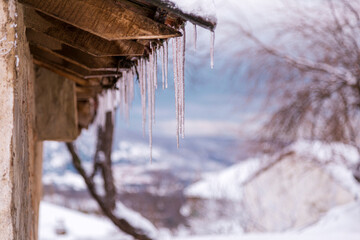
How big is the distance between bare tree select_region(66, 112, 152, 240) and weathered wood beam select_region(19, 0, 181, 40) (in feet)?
18.2

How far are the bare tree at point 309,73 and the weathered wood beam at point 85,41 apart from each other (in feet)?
18.9

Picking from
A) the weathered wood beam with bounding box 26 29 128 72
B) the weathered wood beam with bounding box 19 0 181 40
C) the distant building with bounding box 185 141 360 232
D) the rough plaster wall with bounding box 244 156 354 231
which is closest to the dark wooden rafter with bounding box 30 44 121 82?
the weathered wood beam with bounding box 26 29 128 72

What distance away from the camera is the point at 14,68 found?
53.9 inches

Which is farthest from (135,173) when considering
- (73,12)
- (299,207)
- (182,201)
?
(73,12)

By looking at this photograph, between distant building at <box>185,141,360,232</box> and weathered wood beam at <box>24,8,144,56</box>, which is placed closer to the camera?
weathered wood beam at <box>24,8,144,56</box>

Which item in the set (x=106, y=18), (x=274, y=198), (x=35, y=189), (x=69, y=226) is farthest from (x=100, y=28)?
(x=69, y=226)

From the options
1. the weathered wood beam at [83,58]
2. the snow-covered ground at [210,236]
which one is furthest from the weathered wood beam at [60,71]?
the snow-covered ground at [210,236]

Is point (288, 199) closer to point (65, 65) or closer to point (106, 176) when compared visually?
point (106, 176)

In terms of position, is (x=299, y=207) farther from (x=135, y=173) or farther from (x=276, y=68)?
(x=135, y=173)

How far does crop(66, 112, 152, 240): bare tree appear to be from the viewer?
722 centimetres

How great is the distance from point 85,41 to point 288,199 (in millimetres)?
15318

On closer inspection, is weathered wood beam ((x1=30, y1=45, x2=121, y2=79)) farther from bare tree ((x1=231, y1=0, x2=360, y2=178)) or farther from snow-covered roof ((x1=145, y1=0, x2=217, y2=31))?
bare tree ((x1=231, y1=0, x2=360, y2=178))

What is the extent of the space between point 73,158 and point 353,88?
495 cm

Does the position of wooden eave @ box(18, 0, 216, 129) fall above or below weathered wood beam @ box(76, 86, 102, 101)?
above
